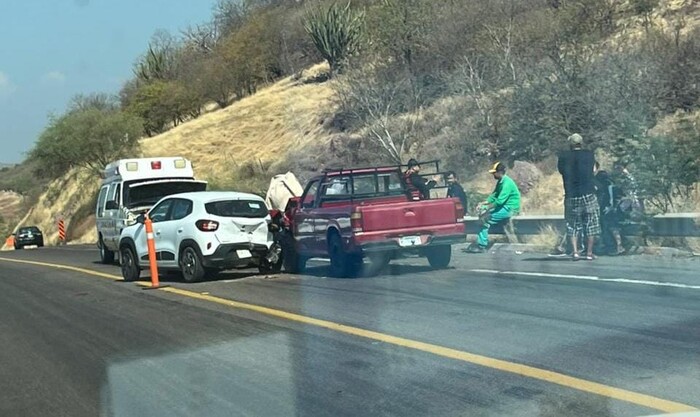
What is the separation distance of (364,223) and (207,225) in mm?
3000

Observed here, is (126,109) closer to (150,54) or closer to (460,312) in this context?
(150,54)

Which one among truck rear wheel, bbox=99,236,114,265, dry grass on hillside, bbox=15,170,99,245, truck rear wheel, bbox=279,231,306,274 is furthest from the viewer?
dry grass on hillside, bbox=15,170,99,245

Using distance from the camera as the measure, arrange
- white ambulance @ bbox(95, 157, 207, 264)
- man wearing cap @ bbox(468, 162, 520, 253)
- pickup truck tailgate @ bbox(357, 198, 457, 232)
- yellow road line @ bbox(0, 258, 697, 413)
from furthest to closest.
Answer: white ambulance @ bbox(95, 157, 207, 264) < man wearing cap @ bbox(468, 162, 520, 253) < pickup truck tailgate @ bbox(357, 198, 457, 232) < yellow road line @ bbox(0, 258, 697, 413)

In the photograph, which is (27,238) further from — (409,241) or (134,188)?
(409,241)

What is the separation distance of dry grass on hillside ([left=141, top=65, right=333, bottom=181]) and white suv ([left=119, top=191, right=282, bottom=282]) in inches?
1013

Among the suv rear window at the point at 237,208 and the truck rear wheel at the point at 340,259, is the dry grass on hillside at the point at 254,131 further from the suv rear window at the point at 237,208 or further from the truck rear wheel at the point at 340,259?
the truck rear wheel at the point at 340,259

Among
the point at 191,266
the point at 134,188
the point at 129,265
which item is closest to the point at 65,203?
the point at 134,188

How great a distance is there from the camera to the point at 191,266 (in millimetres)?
16531

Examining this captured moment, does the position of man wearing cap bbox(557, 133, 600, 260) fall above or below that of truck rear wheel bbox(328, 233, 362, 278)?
above

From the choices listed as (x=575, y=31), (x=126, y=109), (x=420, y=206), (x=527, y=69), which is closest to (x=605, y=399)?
(x=420, y=206)

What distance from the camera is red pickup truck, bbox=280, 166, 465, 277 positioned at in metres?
15.0

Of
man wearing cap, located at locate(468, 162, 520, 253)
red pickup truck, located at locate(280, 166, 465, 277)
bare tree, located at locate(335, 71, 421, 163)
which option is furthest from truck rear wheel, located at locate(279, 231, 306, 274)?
bare tree, located at locate(335, 71, 421, 163)

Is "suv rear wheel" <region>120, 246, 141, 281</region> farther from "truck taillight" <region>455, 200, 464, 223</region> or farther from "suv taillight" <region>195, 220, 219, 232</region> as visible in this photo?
"truck taillight" <region>455, 200, 464, 223</region>

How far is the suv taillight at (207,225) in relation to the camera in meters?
16.2
